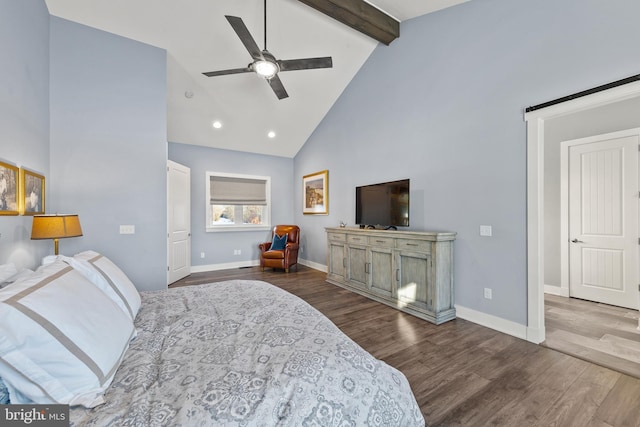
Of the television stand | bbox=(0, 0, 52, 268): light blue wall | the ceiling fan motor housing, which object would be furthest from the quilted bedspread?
the ceiling fan motor housing

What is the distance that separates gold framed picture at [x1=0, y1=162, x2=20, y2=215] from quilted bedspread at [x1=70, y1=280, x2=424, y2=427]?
1452mm

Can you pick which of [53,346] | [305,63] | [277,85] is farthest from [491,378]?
[277,85]

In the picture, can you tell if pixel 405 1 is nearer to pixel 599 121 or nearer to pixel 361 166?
pixel 361 166

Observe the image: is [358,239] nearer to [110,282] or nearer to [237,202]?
[110,282]

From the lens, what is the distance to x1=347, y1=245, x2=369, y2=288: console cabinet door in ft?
13.0

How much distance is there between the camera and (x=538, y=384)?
Answer: 6.28 ft

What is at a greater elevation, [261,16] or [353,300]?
[261,16]

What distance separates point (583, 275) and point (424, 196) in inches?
101

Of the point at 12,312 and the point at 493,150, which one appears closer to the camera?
the point at 12,312

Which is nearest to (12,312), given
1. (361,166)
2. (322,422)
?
(322,422)

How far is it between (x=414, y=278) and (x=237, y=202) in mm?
4381

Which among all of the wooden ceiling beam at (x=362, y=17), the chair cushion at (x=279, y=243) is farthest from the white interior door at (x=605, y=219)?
the chair cushion at (x=279, y=243)

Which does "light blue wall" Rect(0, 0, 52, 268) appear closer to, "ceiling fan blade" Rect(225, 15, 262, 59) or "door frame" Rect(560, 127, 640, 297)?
"ceiling fan blade" Rect(225, 15, 262, 59)

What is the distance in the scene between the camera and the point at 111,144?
3.19 m
